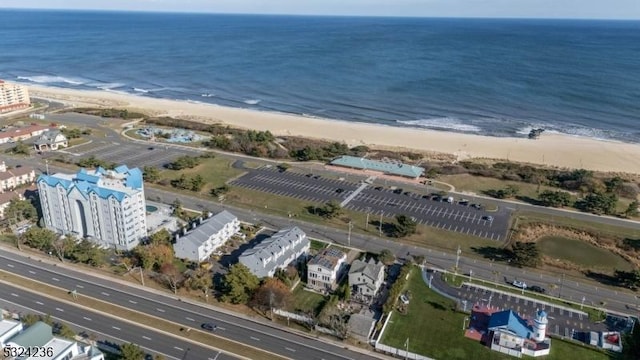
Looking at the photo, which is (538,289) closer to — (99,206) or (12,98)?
(99,206)

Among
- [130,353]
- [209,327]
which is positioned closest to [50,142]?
[209,327]

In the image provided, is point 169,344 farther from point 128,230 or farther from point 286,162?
point 286,162

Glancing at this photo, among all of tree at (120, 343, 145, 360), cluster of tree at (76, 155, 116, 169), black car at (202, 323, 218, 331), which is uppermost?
tree at (120, 343, 145, 360)

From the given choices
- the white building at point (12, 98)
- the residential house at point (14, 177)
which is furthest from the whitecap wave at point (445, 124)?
the white building at point (12, 98)

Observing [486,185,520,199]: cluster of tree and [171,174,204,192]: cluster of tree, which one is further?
[486,185,520,199]: cluster of tree

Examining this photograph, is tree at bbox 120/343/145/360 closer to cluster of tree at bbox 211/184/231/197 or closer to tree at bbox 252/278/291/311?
tree at bbox 252/278/291/311

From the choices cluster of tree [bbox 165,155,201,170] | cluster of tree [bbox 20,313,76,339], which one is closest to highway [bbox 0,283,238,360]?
cluster of tree [bbox 20,313,76,339]
